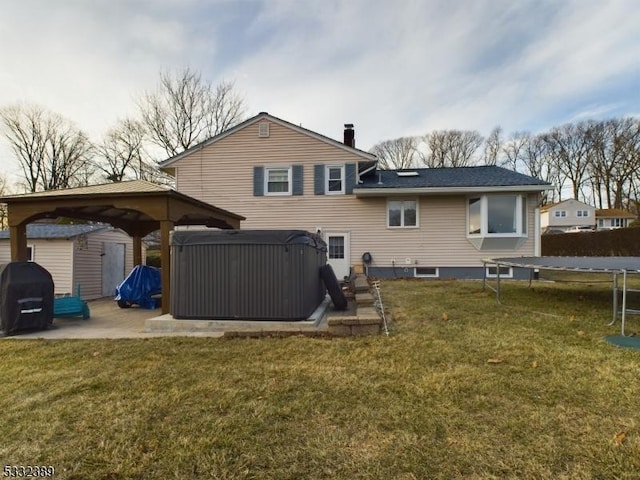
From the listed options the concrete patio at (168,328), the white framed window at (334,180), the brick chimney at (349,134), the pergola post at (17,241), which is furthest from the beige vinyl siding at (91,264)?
the brick chimney at (349,134)

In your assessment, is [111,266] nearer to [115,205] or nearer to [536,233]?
[115,205]

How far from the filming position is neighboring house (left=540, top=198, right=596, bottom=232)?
43938 mm

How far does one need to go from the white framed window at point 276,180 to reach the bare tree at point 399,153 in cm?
2793

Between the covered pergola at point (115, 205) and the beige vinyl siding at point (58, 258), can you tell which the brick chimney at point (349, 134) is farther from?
the beige vinyl siding at point (58, 258)

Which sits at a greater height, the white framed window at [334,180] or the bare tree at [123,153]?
the bare tree at [123,153]

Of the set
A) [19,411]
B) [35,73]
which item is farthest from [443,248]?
[35,73]

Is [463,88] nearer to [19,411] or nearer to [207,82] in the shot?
[19,411]

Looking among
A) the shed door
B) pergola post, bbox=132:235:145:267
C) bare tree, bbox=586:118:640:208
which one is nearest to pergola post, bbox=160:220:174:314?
pergola post, bbox=132:235:145:267

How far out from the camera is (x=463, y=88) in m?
12.5

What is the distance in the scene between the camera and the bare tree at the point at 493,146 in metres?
41.4

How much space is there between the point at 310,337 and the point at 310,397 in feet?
6.46

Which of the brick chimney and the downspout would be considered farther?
the brick chimney

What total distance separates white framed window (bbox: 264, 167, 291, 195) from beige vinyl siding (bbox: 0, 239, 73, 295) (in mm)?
6397

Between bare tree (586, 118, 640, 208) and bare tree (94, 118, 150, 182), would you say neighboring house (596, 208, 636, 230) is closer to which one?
bare tree (586, 118, 640, 208)
